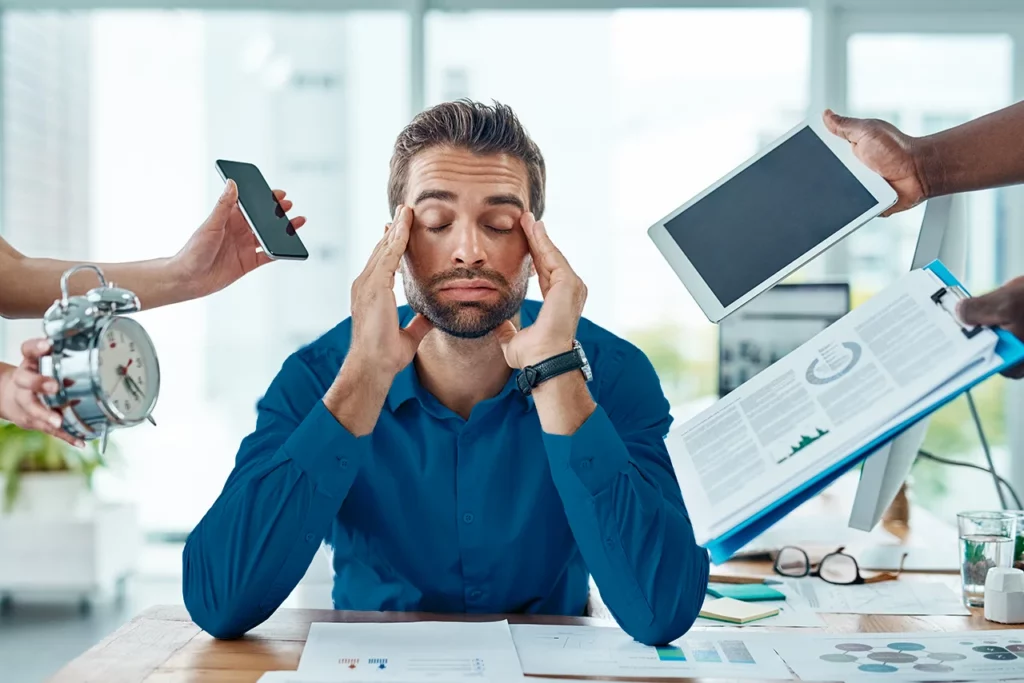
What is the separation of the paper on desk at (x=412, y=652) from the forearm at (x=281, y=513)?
0.14 metres

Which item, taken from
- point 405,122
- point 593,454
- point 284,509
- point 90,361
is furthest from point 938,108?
point 90,361

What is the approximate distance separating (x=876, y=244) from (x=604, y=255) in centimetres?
132

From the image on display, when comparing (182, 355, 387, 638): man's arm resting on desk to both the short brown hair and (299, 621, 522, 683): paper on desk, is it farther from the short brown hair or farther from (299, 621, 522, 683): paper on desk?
the short brown hair

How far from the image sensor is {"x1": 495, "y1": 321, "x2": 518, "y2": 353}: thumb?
201 cm

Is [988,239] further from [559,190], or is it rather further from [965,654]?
[965,654]

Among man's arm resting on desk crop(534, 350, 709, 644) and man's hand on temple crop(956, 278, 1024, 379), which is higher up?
man's hand on temple crop(956, 278, 1024, 379)

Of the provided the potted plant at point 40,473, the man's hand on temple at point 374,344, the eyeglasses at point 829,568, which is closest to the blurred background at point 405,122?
the potted plant at point 40,473

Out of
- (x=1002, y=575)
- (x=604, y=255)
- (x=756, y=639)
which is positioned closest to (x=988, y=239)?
(x=604, y=255)

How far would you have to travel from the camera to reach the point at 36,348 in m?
1.28

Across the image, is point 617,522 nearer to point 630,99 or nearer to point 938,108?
point 630,99

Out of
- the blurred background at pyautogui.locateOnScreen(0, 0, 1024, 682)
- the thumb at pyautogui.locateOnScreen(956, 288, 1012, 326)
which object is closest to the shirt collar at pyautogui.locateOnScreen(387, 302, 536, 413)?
the thumb at pyautogui.locateOnScreen(956, 288, 1012, 326)

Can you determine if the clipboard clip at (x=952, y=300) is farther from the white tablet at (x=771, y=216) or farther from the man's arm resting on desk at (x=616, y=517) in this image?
the man's arm resting on desk at (x=616, y=517)

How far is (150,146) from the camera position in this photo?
521 cm

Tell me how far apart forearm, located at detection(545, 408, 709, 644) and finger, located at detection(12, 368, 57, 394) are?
31.6 inches
